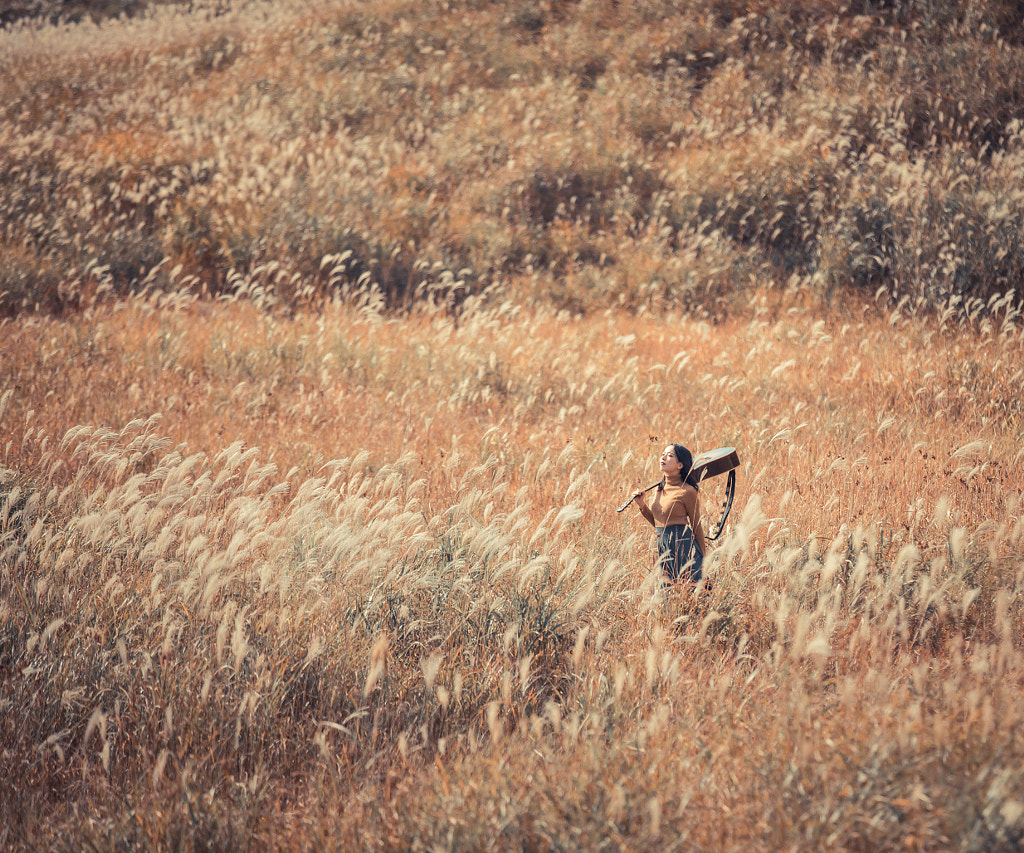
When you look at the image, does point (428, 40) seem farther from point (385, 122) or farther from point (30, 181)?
point (30, 181)

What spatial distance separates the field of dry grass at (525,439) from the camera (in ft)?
6.51

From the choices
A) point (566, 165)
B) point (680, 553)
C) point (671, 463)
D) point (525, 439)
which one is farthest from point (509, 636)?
point (566, 165)

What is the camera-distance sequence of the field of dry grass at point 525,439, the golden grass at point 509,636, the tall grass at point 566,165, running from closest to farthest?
the golden grass at point 509,636
the field of dry grass at point 525,439
the tall grass at point 566,165

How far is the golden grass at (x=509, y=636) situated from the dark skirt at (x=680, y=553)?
105 millimetres

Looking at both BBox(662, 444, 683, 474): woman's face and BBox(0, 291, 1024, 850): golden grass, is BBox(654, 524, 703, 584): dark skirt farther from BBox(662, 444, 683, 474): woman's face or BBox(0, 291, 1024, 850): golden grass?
BBox(662, 444, 683, 474): woman's face

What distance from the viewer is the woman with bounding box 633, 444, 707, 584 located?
9.92 feet

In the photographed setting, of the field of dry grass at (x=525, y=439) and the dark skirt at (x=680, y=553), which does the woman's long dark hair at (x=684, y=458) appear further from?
the field of dry grass at (x=525, y=439)

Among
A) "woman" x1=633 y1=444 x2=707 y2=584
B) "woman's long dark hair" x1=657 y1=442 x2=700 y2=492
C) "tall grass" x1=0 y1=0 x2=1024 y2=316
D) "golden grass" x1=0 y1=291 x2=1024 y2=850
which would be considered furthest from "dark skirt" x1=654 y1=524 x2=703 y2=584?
"tall grass" x1=0 y1=0 x2=1024 y2=316

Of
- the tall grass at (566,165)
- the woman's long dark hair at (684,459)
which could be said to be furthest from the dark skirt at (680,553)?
the tall grass at (566,165)

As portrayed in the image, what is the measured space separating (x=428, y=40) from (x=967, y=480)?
16.4 meters

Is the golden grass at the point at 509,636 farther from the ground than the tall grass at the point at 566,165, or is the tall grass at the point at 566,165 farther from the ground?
the tall grass at the point at 566,165

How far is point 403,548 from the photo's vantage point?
3400mm

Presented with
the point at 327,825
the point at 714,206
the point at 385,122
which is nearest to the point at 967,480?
the point at 327,825

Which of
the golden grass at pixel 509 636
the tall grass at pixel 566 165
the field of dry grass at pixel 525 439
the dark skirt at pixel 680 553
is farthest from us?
the tall grass at pixel 566 165
